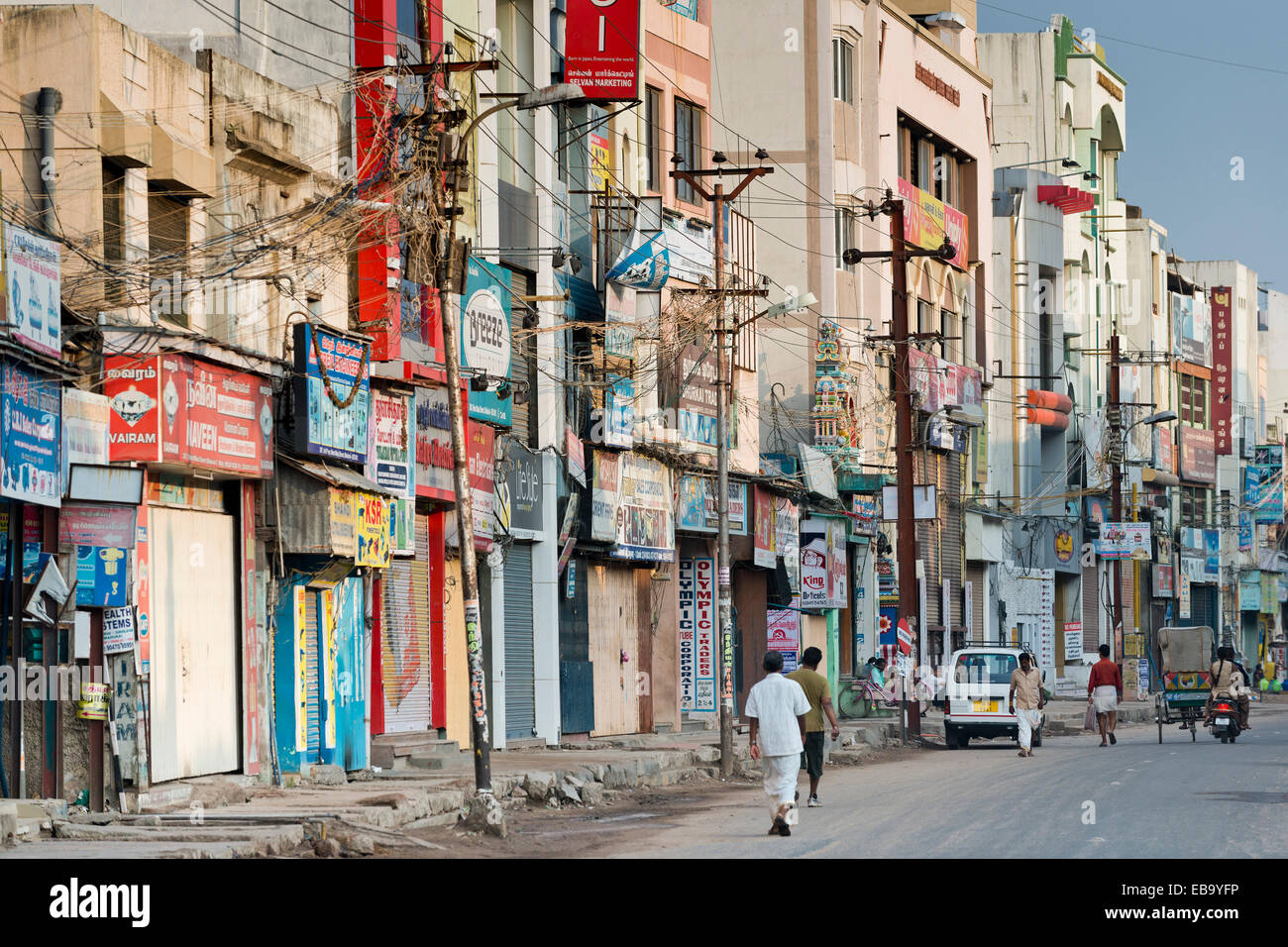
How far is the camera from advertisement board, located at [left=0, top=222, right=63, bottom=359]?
17.7m

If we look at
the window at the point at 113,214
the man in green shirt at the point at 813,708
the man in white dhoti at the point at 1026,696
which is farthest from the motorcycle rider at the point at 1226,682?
the window at the point at 113,214

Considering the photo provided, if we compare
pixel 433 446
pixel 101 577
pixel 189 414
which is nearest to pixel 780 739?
pixel 101 577

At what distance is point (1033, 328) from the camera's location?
6881 centimetres

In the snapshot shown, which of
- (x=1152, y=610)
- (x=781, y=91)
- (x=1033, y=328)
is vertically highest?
(x=781, y=91)

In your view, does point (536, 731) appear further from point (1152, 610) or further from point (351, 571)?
point (1152, 610)

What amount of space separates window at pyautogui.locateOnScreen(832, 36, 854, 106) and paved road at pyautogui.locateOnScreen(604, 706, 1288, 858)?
2448 centimetres

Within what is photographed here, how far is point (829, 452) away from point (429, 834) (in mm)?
28840

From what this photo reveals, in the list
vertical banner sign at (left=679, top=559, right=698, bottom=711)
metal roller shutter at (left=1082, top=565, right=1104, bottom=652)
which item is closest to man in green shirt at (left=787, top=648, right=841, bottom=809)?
vertical banner sign at (left=679, top=559, right=698, bottom=711)

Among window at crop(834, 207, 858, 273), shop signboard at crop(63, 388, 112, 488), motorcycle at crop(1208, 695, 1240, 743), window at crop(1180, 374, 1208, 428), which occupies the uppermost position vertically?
window at crop(834, 207, 858, 273)

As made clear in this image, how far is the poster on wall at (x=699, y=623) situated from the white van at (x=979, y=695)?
5521 mm

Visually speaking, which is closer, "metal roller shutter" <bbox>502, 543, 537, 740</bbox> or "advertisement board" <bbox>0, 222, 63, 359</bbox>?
"advertisement board" <bbox>0, 222, 63, 359</bbox>

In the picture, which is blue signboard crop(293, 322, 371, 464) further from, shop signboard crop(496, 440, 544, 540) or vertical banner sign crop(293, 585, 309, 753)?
shop signboard crop(496, 440, 544, 540)

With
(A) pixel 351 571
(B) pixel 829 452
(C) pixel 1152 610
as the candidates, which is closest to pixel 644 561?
(B) pixel 829 452

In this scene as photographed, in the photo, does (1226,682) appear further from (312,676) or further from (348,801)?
(348,801)
